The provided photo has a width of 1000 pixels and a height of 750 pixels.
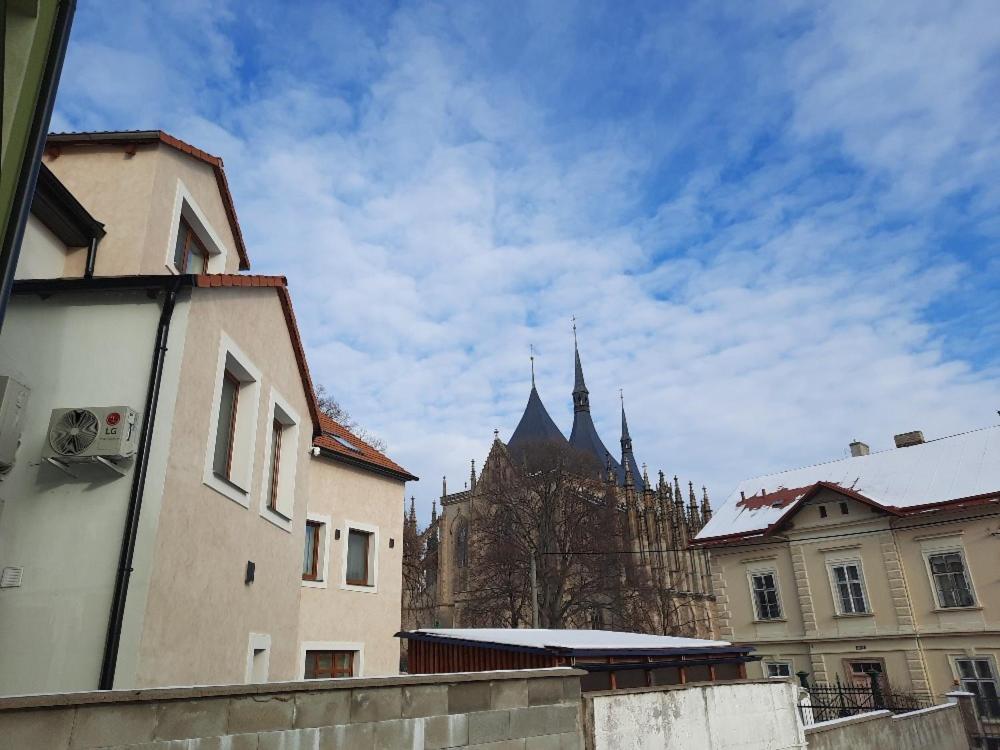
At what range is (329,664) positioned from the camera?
47.9 feet

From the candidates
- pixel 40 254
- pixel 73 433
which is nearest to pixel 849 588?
pixel 73 433

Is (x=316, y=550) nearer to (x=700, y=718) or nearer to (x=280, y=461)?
(x=280, y=461)

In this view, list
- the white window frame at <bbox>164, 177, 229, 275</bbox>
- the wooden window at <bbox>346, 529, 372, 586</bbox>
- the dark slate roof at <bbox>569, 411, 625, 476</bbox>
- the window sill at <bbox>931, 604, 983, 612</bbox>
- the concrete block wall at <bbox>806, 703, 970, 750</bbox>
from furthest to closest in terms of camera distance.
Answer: the dark slate roof at <bbox>569, 411, 625, 476</bbox> → the window sill at <bbox>931, 604, 983, 612</bbox> → the wooden window at <bbox>346, 529, 372, 586</bbox> → the concrete block wall at <bbox>806, 703, 970, 750</bbox> → the white window frame at <bbox>164, 177, 229, 275</bbox>

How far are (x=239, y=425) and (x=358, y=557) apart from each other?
7.12m

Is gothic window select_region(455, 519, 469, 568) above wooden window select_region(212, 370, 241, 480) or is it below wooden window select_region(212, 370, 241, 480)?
above

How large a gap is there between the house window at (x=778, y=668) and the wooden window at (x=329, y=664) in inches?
591

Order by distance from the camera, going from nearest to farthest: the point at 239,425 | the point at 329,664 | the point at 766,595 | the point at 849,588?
the point at 239,425, the point at 329,664, the point at 849,588, the point at 766,595

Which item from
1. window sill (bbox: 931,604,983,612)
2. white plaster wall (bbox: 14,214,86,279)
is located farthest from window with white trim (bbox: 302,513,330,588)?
window sill (bbox: 931,604,983,612)

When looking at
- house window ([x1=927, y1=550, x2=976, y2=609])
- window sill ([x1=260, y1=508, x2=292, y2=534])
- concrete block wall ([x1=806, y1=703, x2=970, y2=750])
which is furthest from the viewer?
house window ([x1=927, y1=550, x2=976, y2=609])

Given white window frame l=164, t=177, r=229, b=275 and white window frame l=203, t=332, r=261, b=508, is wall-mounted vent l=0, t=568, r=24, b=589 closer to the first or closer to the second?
white window frame l=203, t=332, r=261, b=508

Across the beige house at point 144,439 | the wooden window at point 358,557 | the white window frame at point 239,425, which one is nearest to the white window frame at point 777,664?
the wooden window at point 358,557

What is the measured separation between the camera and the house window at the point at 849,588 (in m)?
21.9

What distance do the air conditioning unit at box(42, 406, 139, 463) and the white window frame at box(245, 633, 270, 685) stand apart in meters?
3.78

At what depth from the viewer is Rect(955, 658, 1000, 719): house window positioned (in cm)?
1914
